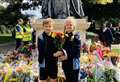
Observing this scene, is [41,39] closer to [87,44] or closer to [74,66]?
[74,66]

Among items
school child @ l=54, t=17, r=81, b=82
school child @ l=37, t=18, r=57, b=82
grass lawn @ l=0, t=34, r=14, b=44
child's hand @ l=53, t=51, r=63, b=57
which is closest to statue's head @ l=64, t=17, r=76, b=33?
Answer: school child @ l=54, t=17, r=81, b=82

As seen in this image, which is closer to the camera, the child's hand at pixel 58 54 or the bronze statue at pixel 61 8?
the child's hand at pixel 58 54

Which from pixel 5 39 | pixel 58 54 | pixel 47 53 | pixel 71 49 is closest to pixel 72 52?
pixel 71 49

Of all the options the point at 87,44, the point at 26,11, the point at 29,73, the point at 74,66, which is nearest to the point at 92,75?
the point at 29,73

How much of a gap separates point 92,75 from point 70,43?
8.48ft

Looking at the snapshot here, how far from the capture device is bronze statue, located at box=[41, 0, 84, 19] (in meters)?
17.7

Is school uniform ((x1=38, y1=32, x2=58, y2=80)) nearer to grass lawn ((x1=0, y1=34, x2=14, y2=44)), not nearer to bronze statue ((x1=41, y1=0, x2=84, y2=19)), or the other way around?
bronze statue ((x1=41, y1=0, x2=84, y2=19))

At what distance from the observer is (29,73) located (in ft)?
45.5

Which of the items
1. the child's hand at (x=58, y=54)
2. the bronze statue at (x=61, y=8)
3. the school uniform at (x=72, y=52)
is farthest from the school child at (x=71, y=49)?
the bronze statue at (x=61, y=8)

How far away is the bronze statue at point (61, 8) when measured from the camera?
1773 cm

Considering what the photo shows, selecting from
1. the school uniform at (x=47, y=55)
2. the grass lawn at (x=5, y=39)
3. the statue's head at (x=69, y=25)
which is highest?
the statue's head at (x=69, y=25)

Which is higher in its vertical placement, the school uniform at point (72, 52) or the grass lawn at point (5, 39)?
the school uniform at point (72, 52)

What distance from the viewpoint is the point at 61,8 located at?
1786cm

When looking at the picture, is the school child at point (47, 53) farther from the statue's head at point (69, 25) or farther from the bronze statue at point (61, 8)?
the bronze statue at point (61, 8)
